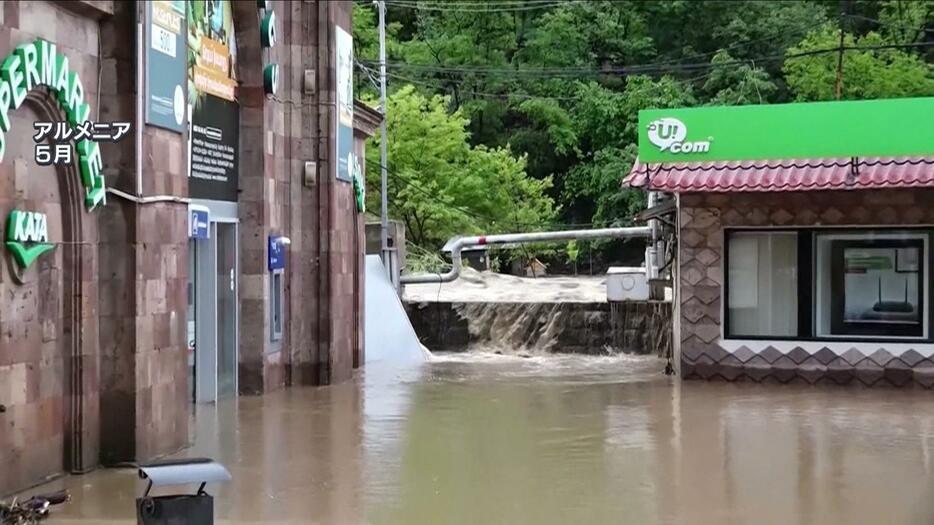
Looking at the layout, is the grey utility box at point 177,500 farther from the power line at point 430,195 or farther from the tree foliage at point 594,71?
the tree foliage at point 594,71

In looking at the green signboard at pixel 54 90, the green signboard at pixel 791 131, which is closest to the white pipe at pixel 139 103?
the green signboard at pixel 54 90

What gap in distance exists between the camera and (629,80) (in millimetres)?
47500

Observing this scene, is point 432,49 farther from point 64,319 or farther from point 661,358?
point 64,319

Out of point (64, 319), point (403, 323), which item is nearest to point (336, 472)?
point (64, 319)

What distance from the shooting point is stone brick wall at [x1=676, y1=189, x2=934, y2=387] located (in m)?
15.8

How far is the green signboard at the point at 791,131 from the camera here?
15.2m

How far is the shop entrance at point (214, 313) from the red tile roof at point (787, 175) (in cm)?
569

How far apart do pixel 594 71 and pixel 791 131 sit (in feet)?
116

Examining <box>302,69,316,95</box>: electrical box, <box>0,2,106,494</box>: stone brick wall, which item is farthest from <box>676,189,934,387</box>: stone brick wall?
<box>0,2,106,494</box>: stone brick wall

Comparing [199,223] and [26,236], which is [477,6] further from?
[26,236]

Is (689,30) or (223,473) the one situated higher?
(689,30)

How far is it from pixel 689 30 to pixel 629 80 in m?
6.48

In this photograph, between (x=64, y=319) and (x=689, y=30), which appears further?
(x=689, y=30)

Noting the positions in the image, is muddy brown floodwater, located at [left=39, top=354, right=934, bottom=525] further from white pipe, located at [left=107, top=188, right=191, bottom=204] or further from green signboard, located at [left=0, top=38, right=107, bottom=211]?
green signboard, located at [left=0, top=38, right=107, bottom=211]
